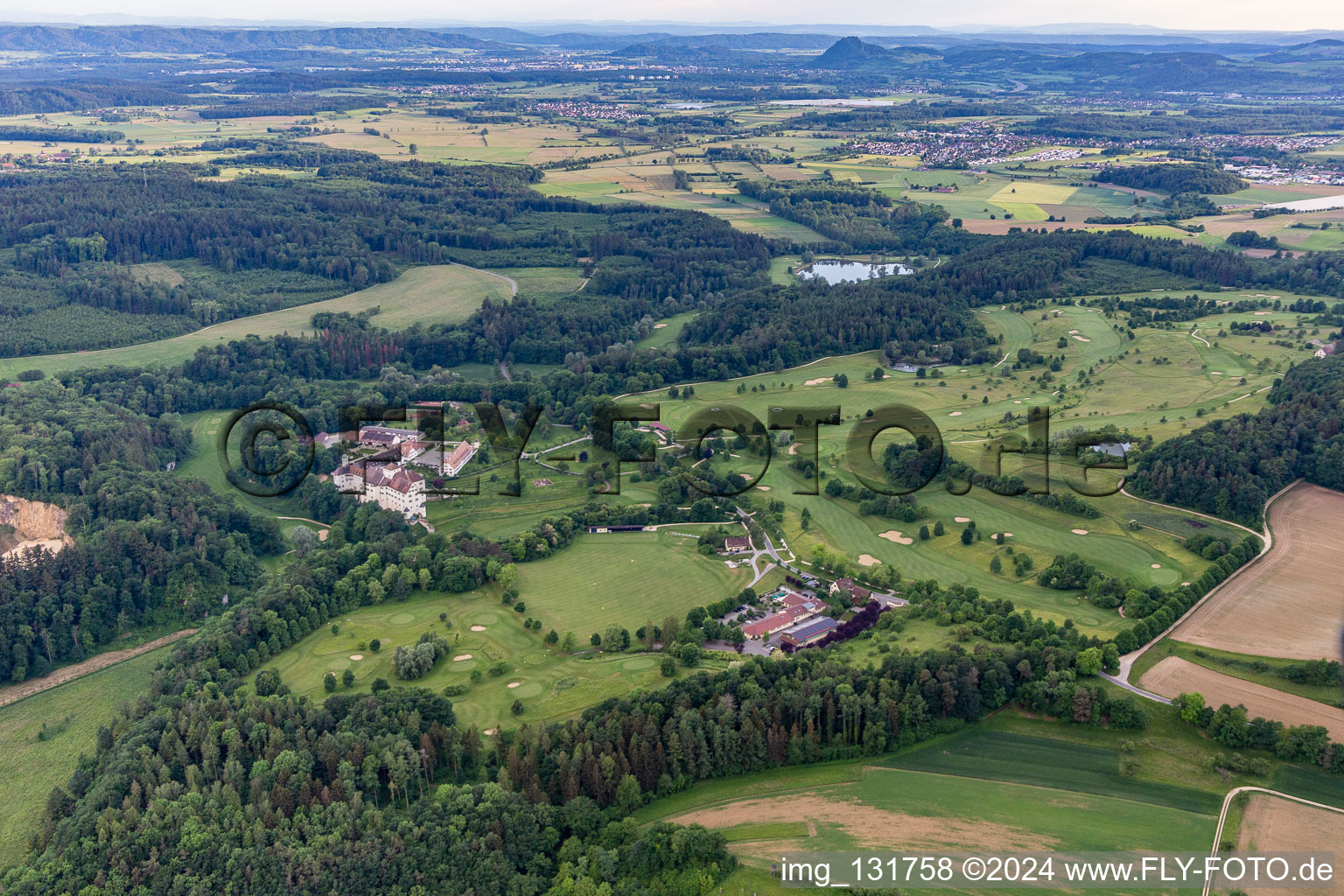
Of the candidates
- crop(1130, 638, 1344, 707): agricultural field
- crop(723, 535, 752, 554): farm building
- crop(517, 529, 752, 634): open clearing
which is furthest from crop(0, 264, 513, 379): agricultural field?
crop(1130, 638, 1344, 707): agricultural field

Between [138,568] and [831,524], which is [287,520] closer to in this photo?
[138,568]

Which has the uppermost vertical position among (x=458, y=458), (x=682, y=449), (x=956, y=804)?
(x=682, y=449)

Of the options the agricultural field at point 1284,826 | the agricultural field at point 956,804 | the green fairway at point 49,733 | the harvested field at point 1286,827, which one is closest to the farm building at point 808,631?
the agricultural field at point 956,804

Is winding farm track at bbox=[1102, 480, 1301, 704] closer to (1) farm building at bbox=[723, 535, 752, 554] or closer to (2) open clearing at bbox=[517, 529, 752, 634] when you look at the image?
(2) open clearing at bbox=[517, 529, 752, 634]

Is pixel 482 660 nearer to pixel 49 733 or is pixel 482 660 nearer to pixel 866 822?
pixel 866 822

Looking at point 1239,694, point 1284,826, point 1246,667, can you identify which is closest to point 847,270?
point 1246,667

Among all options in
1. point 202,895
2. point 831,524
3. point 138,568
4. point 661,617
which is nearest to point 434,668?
point 661,617
